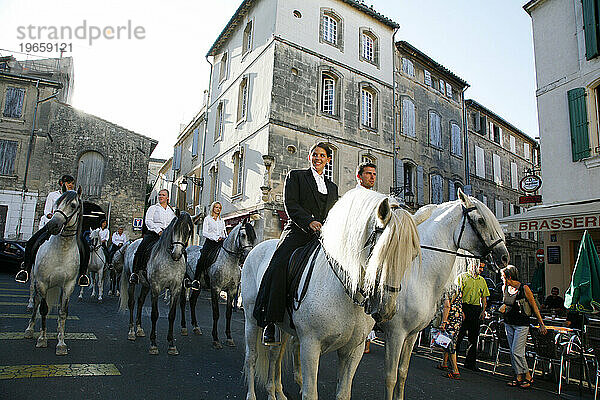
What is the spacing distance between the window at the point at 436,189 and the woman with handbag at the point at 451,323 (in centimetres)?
1582

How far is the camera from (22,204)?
20.8m

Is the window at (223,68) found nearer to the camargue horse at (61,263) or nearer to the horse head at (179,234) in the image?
the horse head at (179,234)

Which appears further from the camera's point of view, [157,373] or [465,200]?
[157,373]

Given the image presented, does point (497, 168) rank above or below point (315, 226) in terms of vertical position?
above

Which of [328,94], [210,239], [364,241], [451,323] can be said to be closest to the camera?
[364,241]

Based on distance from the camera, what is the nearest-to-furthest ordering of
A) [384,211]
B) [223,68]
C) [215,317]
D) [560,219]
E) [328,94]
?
[384,211] < [215,317] < [560,219] < [328,94] < [223,68]

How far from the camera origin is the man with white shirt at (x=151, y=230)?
6.95 m

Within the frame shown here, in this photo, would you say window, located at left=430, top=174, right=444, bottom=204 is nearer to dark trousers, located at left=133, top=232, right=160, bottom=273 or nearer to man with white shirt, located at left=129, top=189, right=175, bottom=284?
man with white shirt, located at left=129, top=189, right=175, bottom=284

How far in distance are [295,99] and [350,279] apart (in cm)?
1479

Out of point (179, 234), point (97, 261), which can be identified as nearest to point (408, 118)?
point (97, 261)

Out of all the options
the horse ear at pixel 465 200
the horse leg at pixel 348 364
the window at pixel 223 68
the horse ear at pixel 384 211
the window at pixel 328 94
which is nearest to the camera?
the horse ear at pixel 384 211

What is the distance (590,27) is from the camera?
10383mm

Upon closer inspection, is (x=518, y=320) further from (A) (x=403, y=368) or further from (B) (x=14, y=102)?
(B) (x=14, y=102)

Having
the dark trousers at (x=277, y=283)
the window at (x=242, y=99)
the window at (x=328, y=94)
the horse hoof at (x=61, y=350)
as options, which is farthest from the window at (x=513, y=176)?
the horse hoof at (x=61, y=350)
